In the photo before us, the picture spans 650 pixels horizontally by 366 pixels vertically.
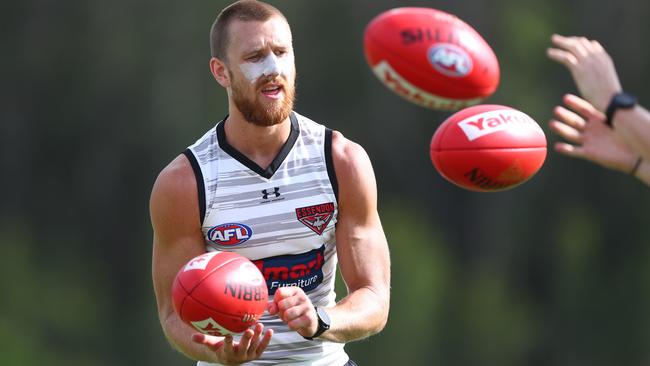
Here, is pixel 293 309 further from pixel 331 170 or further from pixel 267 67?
pixel 267 67

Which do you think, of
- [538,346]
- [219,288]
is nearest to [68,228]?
[538,346]

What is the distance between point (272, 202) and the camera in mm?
5516

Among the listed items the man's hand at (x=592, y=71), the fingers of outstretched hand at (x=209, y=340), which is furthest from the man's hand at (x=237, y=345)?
the man's hand at (x=592, y=71)

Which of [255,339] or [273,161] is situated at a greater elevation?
[273,161]

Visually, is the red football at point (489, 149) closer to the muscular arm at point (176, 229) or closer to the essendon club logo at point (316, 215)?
the essendon club logo at point (316, 215)

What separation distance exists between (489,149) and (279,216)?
3.43 ft

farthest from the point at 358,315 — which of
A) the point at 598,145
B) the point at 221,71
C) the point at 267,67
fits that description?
the point at 598,145

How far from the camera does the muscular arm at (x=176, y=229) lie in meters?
5.47

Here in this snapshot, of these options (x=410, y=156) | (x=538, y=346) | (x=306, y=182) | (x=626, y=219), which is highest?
(x=306, y=182)

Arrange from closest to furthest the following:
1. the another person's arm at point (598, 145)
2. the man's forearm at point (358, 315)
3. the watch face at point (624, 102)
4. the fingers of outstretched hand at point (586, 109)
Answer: the watch face at point (624, 102), the another person's arm at point (598, 145), the fingers of outstretched hand at point (586, 109), the man's forearm at point (358, 315)

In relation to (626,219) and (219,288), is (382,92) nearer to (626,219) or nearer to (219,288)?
(626,219)

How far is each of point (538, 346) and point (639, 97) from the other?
2117 mm

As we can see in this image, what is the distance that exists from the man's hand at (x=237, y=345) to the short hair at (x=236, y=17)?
1.41 metres

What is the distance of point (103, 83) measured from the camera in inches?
385
